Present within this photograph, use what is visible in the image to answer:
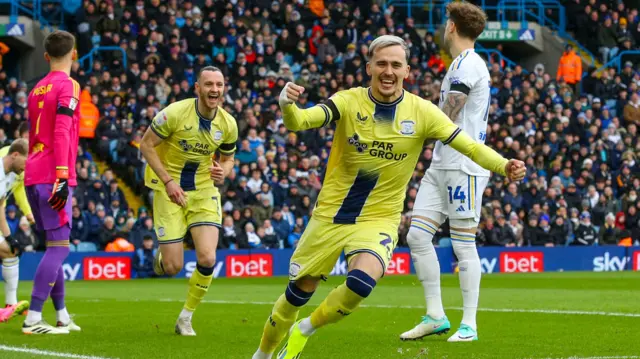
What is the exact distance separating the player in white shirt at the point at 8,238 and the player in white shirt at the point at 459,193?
4362 mm

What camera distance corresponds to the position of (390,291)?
17.7 metres

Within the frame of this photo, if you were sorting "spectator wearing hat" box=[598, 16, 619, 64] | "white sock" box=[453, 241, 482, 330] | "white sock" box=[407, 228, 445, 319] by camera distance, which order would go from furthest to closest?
"spectator wearing hat" box=[598, 16, 619, 64] < "white sock" box=[407, 228, 445, 319] < "white sock" box=[453, 241, 482, 330]

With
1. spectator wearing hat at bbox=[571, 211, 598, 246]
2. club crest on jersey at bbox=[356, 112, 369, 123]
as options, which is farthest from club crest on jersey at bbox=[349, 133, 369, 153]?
spectator wearing hat at bbox=[571, 211, 598, 246]

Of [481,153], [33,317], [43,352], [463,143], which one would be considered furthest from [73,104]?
[481,153]

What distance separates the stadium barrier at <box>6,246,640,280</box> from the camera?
2281cm

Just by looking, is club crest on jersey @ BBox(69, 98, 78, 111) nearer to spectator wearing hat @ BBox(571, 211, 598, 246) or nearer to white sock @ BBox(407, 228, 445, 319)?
white sock @ BBox(407, 228, 445, 319)

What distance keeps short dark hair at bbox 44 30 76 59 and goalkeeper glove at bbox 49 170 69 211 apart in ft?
4.00

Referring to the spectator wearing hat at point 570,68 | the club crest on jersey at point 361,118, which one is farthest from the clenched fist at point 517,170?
the spectator wearing hat at point 570,68

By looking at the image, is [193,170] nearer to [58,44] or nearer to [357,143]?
[58,44]

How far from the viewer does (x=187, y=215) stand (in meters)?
10.8

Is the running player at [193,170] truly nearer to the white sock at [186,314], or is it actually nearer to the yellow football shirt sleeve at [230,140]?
the yellow football shirt sleeve at [230,140]

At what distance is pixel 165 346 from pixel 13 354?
1311 mm

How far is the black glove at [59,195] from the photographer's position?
9.55 metres

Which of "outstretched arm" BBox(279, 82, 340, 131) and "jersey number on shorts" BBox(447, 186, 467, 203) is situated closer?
"outstretched arm" BBox(279, 82, 340, 131)
